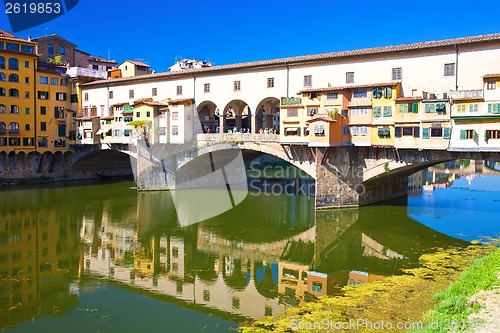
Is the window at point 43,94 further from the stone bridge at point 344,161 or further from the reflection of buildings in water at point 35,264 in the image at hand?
the reflection of buildings in water at point 35,264

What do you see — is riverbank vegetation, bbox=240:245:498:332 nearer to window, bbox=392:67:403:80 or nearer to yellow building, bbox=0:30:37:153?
window, bbox=392:67:403:80

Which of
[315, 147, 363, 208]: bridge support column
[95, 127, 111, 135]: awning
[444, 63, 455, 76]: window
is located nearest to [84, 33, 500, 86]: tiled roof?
[444, 63, 455, 76]: window

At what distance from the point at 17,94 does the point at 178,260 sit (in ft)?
116

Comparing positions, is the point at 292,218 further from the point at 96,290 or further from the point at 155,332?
the point at 155,332

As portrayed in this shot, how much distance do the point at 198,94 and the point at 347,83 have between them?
14.4m

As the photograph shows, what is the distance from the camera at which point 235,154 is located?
43500 millimetres

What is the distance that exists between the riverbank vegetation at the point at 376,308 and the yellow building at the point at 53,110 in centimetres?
4294

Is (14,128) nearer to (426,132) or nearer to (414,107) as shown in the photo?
(414,107)

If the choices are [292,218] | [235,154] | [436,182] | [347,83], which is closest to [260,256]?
[292,218]

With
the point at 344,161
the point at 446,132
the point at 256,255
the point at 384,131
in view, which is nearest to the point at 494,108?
the point at 446,132

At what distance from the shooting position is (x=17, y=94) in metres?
48.5

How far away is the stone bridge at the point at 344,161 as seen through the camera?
98.2 ft

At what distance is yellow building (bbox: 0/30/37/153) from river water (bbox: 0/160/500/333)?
11236 mm

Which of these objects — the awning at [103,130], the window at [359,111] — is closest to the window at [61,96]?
the awning at [103,130]
